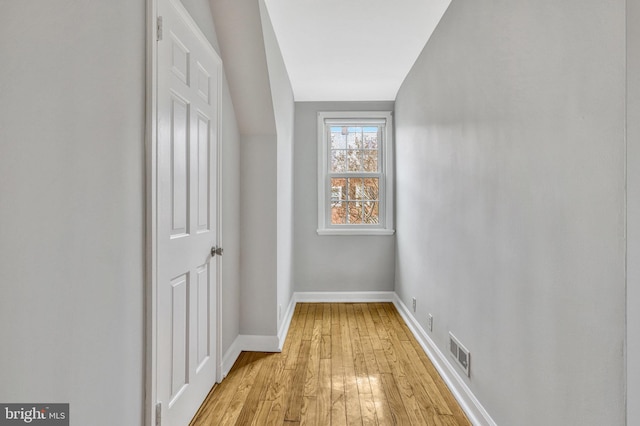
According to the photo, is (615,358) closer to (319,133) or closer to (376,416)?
(376,416)

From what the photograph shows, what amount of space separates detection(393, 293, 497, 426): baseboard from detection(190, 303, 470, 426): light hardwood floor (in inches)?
1.7

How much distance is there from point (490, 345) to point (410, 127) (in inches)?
91.9

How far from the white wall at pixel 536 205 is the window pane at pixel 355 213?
2.08 metres

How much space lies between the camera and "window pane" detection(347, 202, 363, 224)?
4539 millimetres

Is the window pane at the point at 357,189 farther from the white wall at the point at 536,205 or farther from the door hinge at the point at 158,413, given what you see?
the door hinge at the point at 158,413

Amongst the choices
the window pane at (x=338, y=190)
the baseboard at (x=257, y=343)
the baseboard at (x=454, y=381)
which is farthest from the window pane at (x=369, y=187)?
the baseboard at (x=257, y=343)

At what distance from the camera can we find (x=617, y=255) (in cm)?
99

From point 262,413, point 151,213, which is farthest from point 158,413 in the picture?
point 151,213

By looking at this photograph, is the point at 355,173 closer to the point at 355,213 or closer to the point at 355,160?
the point at 355,160

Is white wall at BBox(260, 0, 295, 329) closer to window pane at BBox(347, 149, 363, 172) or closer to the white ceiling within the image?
the white ceiling

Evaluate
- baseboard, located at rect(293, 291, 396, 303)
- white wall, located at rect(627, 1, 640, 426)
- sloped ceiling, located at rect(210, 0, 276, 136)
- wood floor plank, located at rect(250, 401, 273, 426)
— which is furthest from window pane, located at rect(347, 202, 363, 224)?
white wall, located at rect(627, 1, 640, 426)

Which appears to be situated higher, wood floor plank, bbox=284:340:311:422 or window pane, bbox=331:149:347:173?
window pane, bbox=331:149:347:173

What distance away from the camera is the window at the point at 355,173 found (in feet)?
14.7
